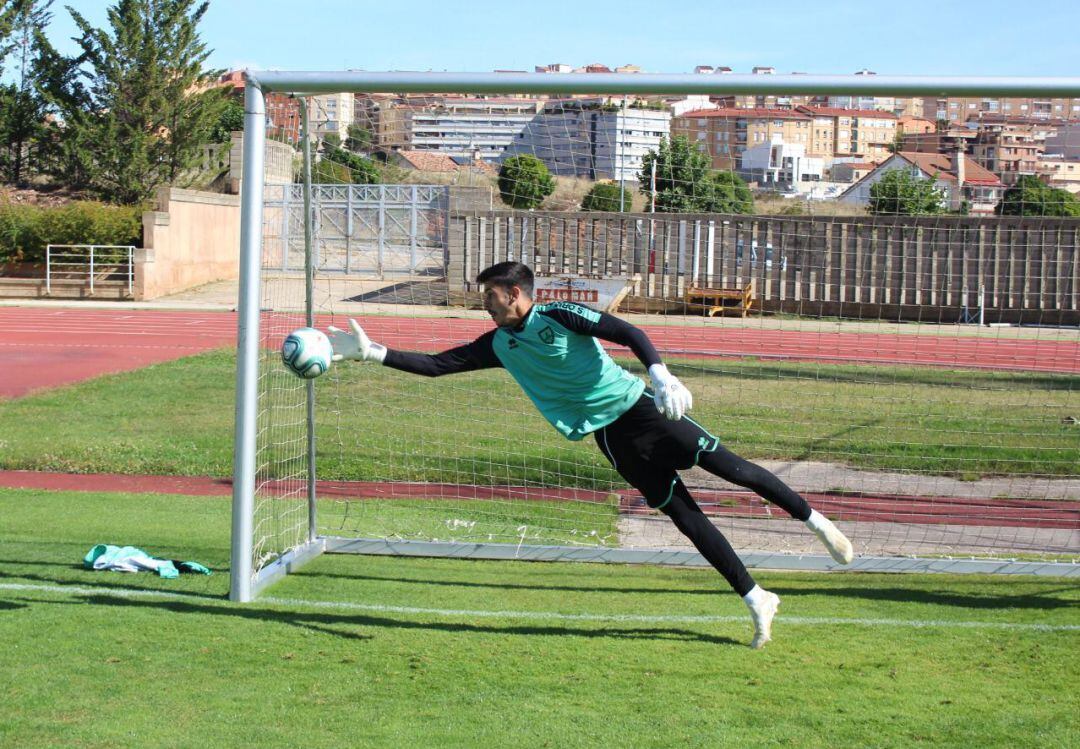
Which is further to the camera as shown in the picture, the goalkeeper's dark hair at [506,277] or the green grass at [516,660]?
the goalkeeper's dark hair at [506,277]

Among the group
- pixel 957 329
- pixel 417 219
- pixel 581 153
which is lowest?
pixel 957 329

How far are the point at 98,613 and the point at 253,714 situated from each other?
1.88m

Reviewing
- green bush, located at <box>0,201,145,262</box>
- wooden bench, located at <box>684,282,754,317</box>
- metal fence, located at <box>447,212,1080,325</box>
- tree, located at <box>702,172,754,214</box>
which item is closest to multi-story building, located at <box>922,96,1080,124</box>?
metal fence, located at <box>447,212,1080,325</box>

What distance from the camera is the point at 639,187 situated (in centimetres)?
840

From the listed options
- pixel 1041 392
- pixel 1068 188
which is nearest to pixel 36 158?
pixel 1041 392

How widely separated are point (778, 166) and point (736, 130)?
0.55 metres

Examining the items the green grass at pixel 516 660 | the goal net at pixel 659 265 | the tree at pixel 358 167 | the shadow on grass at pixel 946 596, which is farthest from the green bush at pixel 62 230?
the shadow on grass at pixel 946 596

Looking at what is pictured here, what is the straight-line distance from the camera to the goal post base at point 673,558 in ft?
24.4

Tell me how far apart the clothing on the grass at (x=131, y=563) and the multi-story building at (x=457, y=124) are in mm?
3203

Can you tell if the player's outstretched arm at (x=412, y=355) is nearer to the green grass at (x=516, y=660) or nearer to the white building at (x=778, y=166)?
the green grass at (x=516, y=660)

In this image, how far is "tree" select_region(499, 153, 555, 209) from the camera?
8250 mm

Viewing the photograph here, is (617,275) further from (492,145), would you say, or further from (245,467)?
(245,467)

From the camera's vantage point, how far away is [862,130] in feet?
25.1

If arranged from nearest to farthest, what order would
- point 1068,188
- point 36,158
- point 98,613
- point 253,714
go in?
1. point 253,714
2. point 98,613
3. point 1068,188
4. point 36,158
